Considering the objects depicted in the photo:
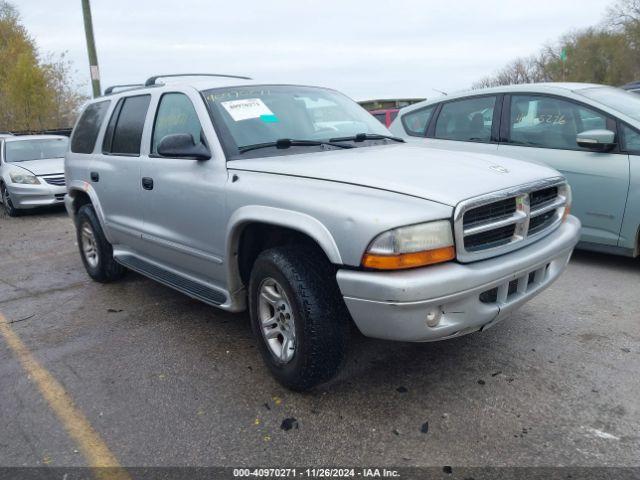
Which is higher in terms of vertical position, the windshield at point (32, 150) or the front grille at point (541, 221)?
the front grille at point (541, 221)

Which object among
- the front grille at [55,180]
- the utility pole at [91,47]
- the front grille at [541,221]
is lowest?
the front grille at [55,180]

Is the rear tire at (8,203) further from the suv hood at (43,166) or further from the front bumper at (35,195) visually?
the suv hood at (43,166)

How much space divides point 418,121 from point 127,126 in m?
3.32

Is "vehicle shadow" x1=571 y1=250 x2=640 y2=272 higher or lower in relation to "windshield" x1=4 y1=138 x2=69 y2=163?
lower

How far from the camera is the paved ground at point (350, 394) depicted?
99.4 inches

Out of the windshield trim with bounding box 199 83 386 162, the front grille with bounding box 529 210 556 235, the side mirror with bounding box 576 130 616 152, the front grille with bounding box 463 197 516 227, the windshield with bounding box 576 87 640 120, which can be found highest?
the windshield with bounding box 576 87 640 120

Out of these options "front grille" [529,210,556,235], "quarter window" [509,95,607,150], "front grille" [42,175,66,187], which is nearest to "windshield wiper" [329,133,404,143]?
"front grille" [529,210,556,235]

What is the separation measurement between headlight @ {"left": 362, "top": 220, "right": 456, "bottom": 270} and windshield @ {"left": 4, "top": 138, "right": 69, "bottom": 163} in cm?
1020

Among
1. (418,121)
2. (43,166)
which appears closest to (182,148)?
(418,121)

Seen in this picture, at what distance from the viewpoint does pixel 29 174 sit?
32.3 feet

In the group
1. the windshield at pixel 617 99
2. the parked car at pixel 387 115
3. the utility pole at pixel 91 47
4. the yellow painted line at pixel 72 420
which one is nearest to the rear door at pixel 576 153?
the windshield at pixel 617 99

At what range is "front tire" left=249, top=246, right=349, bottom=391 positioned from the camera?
8.95ft

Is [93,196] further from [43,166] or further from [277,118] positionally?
[43,166]

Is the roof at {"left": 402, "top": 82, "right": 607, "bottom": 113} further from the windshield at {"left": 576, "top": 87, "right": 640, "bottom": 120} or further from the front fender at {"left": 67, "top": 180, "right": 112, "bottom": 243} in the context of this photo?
the front fender at {"left": 67, "top": 180, "right": 112, "bottom": 243}
